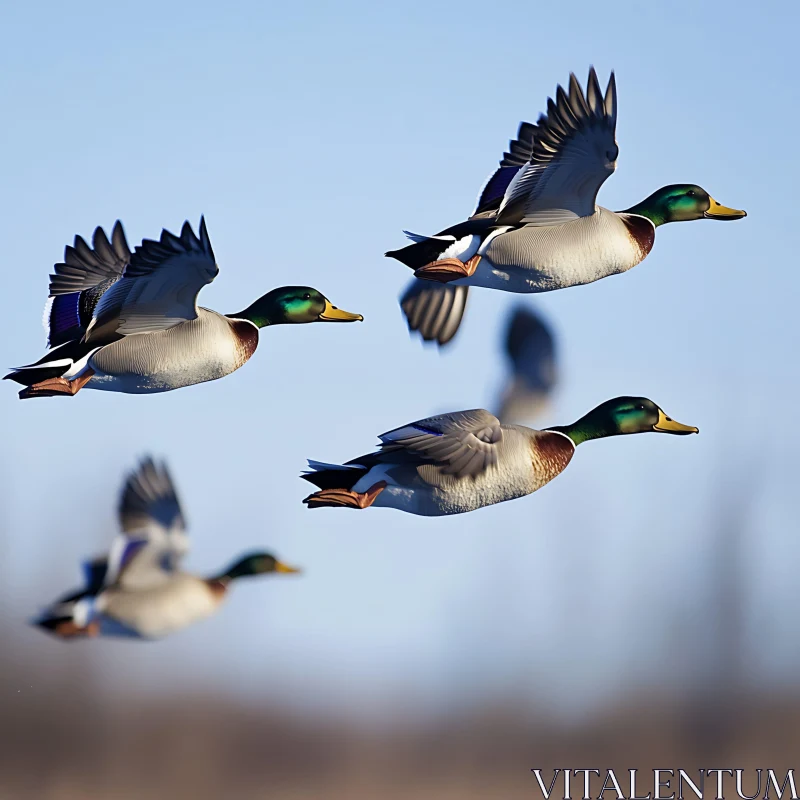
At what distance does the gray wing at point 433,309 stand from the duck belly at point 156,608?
2584mm

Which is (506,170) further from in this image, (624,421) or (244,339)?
(244,339)

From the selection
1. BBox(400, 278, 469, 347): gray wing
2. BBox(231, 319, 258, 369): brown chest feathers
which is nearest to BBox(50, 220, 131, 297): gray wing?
BBox(231, 319, 258, 369): brown chest feathers

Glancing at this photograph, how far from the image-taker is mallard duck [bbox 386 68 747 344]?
839cm

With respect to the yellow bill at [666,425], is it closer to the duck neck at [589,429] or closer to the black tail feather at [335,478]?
the duck neck at [589,429]

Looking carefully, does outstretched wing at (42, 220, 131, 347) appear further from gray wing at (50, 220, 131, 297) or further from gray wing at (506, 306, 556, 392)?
gray wing at (506, 306, 556, 392)

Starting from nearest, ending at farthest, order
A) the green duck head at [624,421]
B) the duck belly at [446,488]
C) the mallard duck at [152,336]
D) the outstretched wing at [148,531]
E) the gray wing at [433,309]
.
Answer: the mallard duck at [152,336] < the duck belly at [446,488] < the outstretched wing at [148,531] < the gray wing at [433,309] < the green duck head at [624,421]

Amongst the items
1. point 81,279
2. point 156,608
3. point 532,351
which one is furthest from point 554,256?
point 81,279

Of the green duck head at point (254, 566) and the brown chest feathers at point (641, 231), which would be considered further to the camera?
the green duck head at point (254, 566)

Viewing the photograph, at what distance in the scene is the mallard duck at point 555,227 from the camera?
27.5 ft

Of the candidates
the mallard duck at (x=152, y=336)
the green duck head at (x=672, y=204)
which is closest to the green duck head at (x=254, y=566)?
the mallard duck at (x=152, y=336)

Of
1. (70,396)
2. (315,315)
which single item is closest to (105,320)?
(70,396)

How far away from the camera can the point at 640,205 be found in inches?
407

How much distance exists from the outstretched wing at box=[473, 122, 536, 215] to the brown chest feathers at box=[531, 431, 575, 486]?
1.79 m

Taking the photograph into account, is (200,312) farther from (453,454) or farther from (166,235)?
(453,454)
